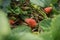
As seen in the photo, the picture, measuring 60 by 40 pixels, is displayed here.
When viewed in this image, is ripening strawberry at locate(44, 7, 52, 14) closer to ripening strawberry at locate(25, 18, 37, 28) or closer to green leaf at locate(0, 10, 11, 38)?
ripening strawberry at locate(25, 18, 37, 28)

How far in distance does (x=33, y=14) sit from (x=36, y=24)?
0.16 meters

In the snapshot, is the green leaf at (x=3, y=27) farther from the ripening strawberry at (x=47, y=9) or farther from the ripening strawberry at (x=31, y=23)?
the ripening strawberry at (x=47, y=9)

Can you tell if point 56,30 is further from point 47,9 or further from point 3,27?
point 47,9

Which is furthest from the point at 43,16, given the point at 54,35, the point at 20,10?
the point at 54,35

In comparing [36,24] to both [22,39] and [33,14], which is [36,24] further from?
[22,39]

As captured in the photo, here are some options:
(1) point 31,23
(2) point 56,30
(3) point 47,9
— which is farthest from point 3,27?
(3) point 47,9

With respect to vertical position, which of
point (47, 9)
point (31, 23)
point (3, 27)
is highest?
point (47, 9)

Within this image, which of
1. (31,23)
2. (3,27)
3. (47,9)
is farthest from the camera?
(47,9)

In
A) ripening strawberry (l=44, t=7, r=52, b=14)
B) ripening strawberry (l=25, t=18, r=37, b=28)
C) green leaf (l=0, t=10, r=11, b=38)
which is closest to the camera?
green leaf (l=0, t=10, r=11, b=38)

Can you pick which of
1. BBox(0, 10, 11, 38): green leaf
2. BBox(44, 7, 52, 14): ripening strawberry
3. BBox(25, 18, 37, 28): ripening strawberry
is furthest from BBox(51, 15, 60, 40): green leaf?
BBox(44, 7, 52, 14): ripening strawberry

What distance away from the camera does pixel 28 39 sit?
0.31m

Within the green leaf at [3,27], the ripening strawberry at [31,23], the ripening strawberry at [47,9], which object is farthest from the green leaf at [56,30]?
the ripening strawberry at [47,9]

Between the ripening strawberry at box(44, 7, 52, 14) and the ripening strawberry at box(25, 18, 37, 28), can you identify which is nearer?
the ripening strawberry at box(25, 18, 37, 28)

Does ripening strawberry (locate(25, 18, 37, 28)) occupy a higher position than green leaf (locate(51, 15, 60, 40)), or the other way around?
ripening strawberry (locate(25, 18, 37, 28))
